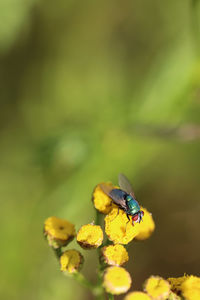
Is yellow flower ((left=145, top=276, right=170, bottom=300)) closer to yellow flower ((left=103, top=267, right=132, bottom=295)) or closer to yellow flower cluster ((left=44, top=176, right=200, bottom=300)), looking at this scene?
yellow flower cluster ((left=44, top=176, right=200, bottom=300))

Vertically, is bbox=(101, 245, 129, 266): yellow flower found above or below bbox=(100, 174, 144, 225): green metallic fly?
below

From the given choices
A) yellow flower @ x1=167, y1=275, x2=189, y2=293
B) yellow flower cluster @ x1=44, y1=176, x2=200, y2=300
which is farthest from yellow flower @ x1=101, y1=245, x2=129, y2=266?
yellow flower @ x1=167, y1=275, x2=189, y2=293

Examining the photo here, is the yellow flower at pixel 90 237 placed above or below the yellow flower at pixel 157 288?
above

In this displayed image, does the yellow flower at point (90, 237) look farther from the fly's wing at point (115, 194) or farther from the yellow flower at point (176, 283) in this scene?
the yellow flower at point (176, 283)

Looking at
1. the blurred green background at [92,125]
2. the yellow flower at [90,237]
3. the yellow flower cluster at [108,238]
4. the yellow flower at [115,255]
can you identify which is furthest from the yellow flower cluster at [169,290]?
the blurred green background at [92,125]

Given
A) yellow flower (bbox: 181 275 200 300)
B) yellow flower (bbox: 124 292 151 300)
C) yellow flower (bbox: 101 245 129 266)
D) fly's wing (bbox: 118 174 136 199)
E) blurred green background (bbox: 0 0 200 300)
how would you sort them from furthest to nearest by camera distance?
blurred green background (bbox: 0 0 200 300) → fly's wing (bbox: 118 174 136 199) → yellow flower (bbox: 101 245 129 266) → yellow flower (bbox: 181 275 200 300) → yellow flower (bbox: 124 292 151 300)

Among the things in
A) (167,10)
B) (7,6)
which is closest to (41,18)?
(7,6)

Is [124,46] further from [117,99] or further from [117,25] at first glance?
[117,99]
